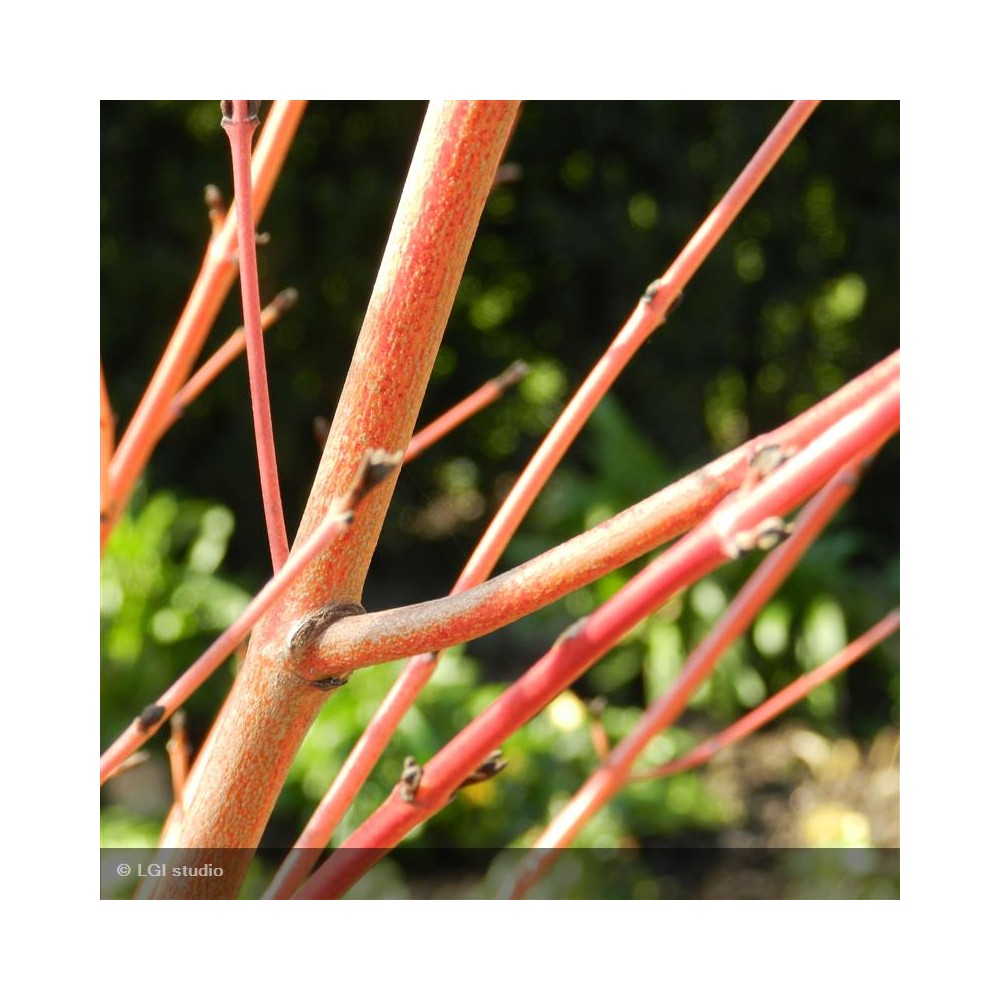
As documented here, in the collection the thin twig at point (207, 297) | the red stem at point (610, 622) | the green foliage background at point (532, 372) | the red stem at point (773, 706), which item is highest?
the green foliage background at point (532, 372)

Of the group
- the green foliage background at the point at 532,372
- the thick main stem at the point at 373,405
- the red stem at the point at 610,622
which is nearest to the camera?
the red stem at the point at 610,622

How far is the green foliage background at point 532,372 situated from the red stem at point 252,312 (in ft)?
1.51

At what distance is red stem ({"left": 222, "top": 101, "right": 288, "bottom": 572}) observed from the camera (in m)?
0.39

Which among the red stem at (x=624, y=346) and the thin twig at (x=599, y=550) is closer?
the thin twig at (x=599, y=550)

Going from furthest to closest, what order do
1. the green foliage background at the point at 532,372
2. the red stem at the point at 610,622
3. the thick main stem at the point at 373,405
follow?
the green foliage background at the point at 532,372 → the thick main stem at the point at 373,405 → the red stem at the point at 610,622

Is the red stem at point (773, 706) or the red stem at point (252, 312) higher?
the red stem at point (252, 312)

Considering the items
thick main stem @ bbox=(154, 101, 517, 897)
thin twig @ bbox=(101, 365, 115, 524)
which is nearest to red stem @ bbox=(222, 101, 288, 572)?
thick main stem @ bbox=(154, 101, 517, 897)

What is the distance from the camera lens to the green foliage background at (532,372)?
1.15 m

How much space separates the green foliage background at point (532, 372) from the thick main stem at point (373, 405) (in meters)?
0.50

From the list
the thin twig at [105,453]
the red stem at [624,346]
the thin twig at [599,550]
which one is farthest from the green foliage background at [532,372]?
the thin twig at [599,550]

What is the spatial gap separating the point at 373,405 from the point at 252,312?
55 millimetres

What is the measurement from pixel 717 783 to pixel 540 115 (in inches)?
43.1

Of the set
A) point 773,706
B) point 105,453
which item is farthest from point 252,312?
point 773,706

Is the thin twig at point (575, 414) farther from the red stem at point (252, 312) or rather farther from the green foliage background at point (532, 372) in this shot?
the green foliage background at point (532, 372)
